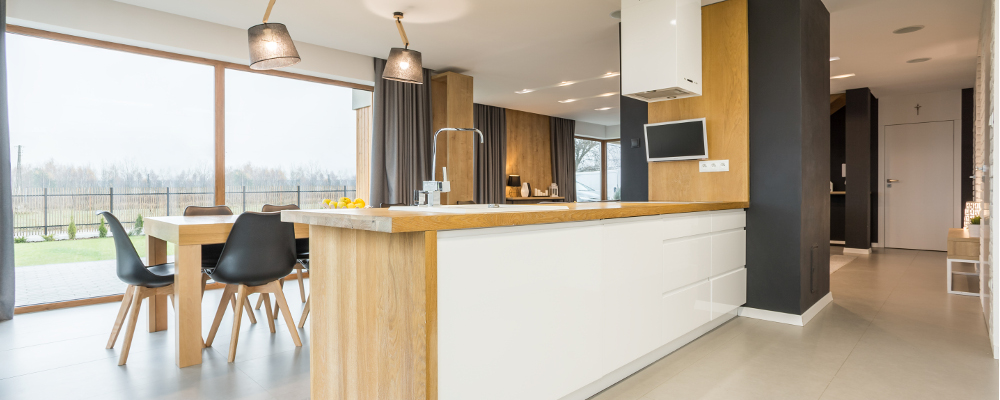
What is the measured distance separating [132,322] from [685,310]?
9.58 ft

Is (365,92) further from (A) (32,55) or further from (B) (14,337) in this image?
(B) (14,337)

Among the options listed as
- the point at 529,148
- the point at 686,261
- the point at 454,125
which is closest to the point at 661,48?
the point at 686,261

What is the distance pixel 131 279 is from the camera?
2.69 metres

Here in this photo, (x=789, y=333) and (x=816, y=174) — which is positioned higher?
(x=816, y=174)

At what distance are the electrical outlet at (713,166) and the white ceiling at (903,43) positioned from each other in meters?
1.55

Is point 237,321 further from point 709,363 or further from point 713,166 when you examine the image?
point 713,166

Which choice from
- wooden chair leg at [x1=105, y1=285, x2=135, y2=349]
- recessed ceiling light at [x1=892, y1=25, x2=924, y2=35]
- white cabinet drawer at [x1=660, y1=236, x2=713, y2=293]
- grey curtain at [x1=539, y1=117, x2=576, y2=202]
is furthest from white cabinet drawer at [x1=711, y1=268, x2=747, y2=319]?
grey curtain at [x1=539, y1=117, x2=576, y2=202]

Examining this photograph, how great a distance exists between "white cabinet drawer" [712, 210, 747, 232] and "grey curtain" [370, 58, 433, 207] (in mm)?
3423

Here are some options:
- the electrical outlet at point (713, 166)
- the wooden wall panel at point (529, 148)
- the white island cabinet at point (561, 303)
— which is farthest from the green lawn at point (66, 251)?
the wooden wall panel at point (529, 148)

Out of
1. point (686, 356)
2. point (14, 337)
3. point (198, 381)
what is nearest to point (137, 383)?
point (198, 381)

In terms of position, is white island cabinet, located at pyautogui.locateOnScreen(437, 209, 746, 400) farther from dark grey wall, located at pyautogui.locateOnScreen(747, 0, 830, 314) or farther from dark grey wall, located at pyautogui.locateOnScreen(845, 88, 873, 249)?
dark grey wall, located at pyautogui.locateOnScreen(845, 88, 873, 249)

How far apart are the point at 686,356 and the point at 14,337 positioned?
389 cm

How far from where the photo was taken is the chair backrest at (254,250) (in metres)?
2.61

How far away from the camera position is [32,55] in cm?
380
